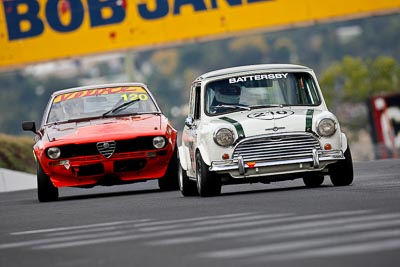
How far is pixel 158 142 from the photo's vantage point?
19328 mm

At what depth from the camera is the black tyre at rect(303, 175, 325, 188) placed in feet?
57.9

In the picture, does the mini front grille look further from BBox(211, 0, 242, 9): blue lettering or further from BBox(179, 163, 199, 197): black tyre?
BBox(211, 0, 242, 9): blue lettering

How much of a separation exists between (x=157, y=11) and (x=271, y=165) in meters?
27.1

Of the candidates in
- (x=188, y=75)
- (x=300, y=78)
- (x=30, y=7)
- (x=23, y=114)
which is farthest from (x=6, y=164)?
(x=188, y=75)

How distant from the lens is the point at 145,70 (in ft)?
522

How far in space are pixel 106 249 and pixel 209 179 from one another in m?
6.25

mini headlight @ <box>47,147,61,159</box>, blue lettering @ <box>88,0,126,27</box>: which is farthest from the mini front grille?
blue lettering @ <box>88,0,126,27</box>

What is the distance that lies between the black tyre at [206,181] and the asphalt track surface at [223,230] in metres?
0.18

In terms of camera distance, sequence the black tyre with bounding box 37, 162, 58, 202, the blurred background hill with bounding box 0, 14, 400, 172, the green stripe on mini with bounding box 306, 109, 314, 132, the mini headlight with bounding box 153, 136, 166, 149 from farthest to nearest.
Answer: the blurred background hill with bounding box 0, 14, 400, 172
the black tyre with bounding box 37, 162, 58, 202
the mini headlight with bounding box 153, 136, 166, 149
the green stripe on mini with bounding box 306, 109, 314, 132

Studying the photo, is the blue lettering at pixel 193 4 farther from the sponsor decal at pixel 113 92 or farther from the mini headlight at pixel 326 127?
the mini headlight at pixel 326 127

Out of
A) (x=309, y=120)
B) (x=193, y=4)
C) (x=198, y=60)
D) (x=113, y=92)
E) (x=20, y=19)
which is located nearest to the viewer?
(x=309, y=120)

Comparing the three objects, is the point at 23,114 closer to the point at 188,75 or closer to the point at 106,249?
the point at 188,75

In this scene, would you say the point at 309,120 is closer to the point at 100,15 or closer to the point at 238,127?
the point at 238,127

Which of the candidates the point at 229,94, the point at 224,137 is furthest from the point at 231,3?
the point at 224,137
